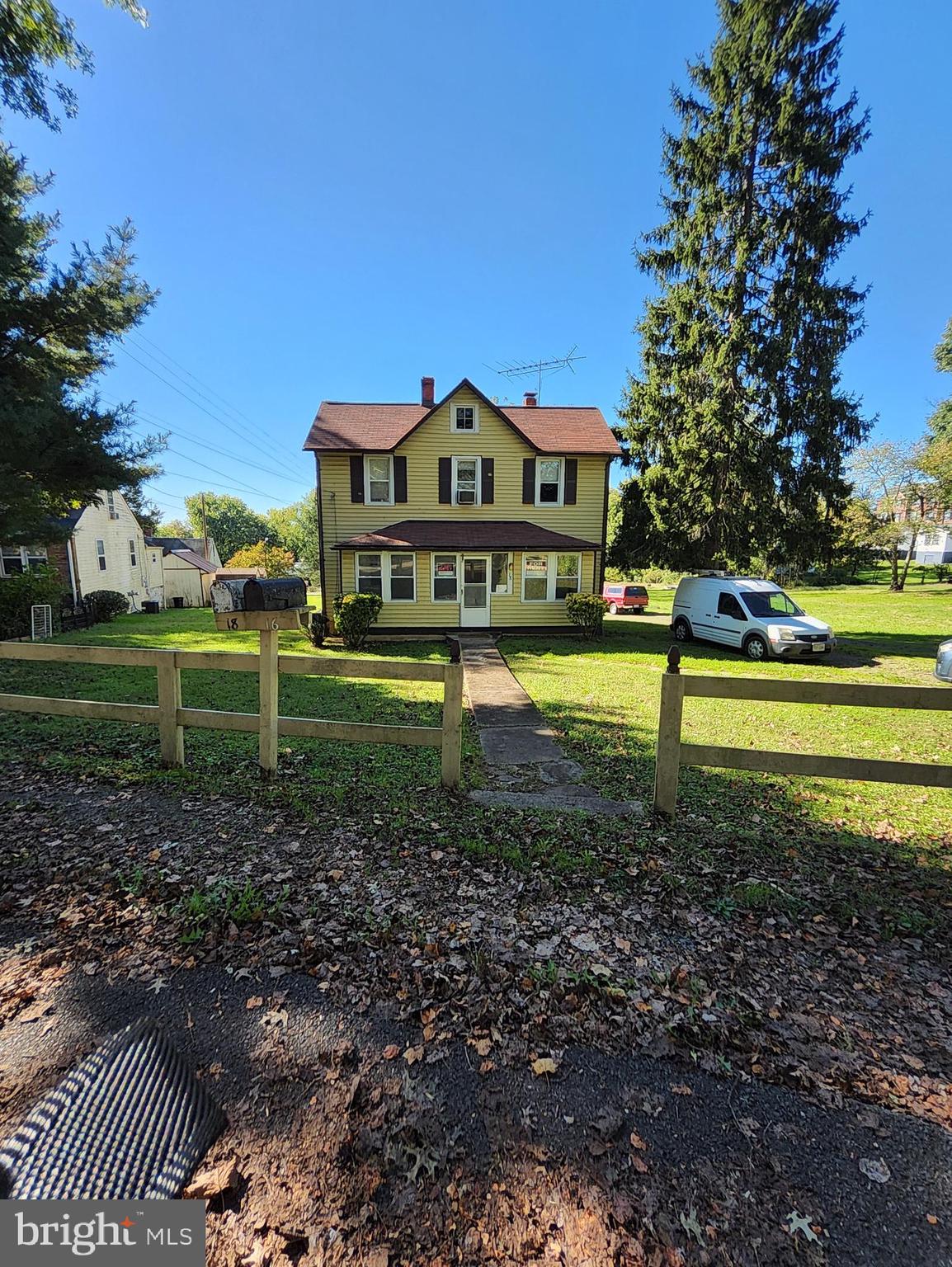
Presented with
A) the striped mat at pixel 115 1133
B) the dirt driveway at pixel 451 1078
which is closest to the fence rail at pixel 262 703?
the dirt driveway at pixel 451 1078

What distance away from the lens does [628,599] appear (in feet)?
93.4

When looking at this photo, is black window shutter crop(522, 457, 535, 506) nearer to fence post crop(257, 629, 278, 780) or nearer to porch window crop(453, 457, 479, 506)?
porch window crop(453, 457, 479, 506)

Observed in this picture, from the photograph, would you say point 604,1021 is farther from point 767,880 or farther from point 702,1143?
point 767,880

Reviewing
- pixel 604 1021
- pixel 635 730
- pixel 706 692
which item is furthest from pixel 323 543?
pixel 604 1021

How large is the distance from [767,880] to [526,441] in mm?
15948

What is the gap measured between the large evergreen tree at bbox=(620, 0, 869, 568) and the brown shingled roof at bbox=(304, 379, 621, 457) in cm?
259

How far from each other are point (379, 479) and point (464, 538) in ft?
11.4

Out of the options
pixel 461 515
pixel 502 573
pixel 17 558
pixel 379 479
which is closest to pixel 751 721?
pixel 502 573

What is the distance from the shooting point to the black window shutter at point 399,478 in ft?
57.2

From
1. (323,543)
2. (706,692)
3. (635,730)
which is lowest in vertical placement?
(635,730)

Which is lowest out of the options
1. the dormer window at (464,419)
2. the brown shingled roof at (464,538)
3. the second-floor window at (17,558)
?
the second-floor window at (17,558)

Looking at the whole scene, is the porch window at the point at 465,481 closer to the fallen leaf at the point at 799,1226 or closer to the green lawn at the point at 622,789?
the green lawn at the point at 622,789

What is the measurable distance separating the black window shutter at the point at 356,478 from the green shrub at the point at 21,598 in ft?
34.4

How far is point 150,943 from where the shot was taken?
9.23 feet
